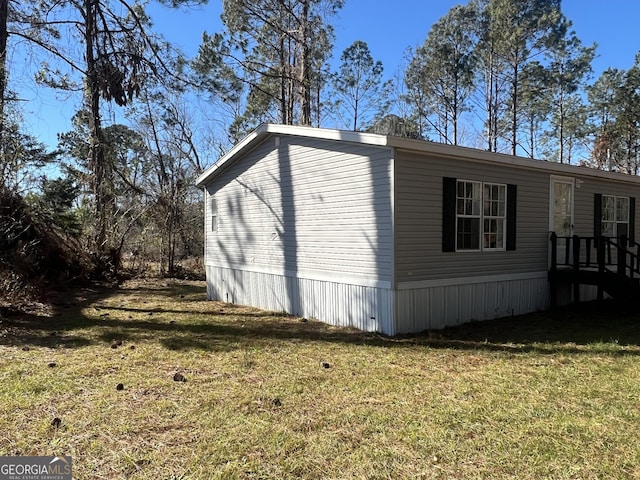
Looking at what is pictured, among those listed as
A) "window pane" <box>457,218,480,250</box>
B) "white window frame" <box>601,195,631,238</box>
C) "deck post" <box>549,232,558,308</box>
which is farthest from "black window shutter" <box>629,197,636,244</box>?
"window pane" <box>457,218,480,250</box>

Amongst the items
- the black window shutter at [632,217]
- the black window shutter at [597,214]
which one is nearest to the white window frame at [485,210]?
the black window shutter at [597,214]

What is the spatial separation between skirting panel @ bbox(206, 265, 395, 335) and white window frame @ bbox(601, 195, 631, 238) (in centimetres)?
643

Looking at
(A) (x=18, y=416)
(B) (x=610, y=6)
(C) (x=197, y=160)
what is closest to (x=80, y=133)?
(C) (x=197, y=160)

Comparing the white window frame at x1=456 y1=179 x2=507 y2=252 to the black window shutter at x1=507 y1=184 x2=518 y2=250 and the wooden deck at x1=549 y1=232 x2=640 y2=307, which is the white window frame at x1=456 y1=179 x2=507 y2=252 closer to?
the black window shutter at x1=507 y1=184 x2=518 y2=250

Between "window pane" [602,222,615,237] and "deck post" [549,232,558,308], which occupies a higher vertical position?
"window pane" [602,222,615,237]

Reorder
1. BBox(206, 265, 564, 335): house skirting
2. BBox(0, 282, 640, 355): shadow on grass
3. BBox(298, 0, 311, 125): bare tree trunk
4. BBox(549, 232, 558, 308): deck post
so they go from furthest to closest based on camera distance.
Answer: BBox(298, 0, 311, 125): bare tree trunk → BBox(549, 232, 558, 308): deck post → BBox(206, 265, 564, 335): house skirting → BBox(0, 282, 640, 355): shadow on grass

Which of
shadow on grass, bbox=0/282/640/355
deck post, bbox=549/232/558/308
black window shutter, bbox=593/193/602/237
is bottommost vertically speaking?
shadow on grass, bbox=0/282/640/355

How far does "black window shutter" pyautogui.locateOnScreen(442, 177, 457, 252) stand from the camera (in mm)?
7211

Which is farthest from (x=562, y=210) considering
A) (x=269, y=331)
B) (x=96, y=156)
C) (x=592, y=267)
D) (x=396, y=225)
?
(x=96, y=156)

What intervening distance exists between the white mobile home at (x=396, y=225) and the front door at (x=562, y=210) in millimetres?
30

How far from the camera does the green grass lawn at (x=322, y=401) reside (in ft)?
9.59

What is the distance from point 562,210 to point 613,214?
2.05 m

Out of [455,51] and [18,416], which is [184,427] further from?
[455,51]

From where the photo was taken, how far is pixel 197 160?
20.0m
